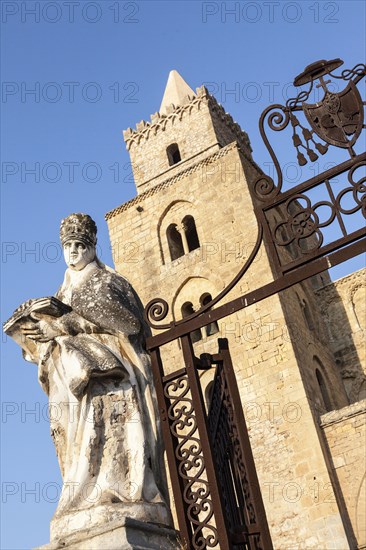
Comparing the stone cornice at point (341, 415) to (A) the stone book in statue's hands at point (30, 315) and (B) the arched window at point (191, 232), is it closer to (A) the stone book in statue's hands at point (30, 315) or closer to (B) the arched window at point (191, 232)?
(B) the arched window at point (191, 232)

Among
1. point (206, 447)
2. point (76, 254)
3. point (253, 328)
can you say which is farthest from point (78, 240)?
point (253, 328)

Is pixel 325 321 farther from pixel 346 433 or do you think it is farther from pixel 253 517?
pixel 253 517

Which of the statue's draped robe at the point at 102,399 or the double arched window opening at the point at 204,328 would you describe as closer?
the statue's draped robe at the point at 102,399

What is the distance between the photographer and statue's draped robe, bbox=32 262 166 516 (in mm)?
3615

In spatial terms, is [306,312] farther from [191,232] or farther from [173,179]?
[173,179]

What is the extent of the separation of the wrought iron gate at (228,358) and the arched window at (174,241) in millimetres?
16329

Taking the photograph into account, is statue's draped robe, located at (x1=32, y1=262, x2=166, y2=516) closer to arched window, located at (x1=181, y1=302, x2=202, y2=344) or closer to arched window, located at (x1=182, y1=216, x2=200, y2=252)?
arched window, located at (x1=181, y1=302, x2=202, y2=344)

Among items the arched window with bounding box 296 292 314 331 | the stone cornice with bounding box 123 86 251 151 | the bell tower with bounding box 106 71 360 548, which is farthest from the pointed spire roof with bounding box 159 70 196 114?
the arched window with bounding box 296 292 314 331

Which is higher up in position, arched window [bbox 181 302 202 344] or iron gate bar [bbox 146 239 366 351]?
arched window [bbox 181 302 202 344]

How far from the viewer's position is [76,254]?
429cm

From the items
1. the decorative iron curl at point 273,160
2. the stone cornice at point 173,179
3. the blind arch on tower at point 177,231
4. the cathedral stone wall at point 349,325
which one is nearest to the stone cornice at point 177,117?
the stone cornice at point 173,179

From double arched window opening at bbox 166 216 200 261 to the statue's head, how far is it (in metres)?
16.3

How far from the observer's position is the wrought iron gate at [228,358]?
4.09 meters

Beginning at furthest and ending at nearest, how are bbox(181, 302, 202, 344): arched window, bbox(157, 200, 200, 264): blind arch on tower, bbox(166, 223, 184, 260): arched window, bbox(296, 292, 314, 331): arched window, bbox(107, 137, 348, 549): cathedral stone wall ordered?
bbox(166, 223, 184, 260): arched window → bbox(157, 200, 200, 264): blind arch on tower → bbox(296, 292, 314, 331): arched window → bbox(181, 302, 202, 344): arched window → bbox(107, 137, 348, 549): cathedral stone wall
